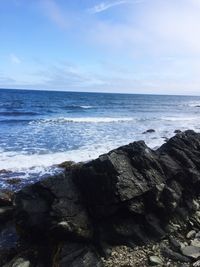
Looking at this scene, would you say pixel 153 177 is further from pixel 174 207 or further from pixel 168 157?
pixel 168 157

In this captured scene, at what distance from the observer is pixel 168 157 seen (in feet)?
40.3

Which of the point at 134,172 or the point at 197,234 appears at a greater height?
the point at 134,172

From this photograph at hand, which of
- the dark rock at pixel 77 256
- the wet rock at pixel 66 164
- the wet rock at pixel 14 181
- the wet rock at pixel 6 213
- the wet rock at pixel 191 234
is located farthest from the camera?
the wet rock at pixel 66 164

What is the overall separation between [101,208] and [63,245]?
57.0 inches

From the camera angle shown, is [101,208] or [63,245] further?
[101,208]

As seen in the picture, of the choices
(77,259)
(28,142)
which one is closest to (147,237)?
(77,259)

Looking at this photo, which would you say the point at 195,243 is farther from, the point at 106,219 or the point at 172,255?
the point at 106,219

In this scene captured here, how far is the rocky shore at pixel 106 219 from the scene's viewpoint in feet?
28.5

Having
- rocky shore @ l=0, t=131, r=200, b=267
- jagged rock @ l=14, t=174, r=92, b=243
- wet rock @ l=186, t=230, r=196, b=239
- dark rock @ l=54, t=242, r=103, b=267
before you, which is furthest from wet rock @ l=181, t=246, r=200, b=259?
jagged rock @ l=14, t=174, r=92, b=243

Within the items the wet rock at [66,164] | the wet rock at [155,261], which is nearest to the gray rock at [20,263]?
the wet rock at [155,261]

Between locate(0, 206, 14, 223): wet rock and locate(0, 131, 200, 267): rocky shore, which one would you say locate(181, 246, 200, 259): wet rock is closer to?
locate(0, 131, 200, 267): rocky shore

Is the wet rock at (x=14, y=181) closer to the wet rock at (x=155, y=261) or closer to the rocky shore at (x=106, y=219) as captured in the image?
Result: the rocky shore at (x=106, y=219)

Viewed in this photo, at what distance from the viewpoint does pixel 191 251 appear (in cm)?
885

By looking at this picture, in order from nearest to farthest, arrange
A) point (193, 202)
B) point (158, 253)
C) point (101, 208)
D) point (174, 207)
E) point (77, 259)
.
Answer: point (77, 259), point (158, 253), point (101, 208), point (174, 207), point (193, 202)
